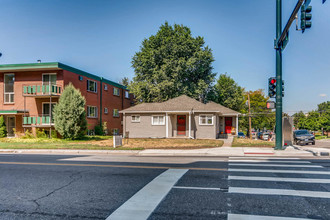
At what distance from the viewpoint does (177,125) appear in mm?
28297

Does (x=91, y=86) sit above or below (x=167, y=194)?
above

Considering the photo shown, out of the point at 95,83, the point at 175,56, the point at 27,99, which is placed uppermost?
the point at 175,56

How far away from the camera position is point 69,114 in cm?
2320

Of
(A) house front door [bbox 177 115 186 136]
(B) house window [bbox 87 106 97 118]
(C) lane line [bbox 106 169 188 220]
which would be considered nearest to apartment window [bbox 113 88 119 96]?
(B) house window [bbox 87 106 97 118]

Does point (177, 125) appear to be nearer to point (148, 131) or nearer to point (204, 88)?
point (148, 131)

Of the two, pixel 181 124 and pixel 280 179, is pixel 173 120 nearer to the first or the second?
pixel 181 124

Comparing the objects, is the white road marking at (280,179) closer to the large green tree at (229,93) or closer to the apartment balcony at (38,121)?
the apartment balcony at (38,121)

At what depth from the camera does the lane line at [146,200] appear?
4.37m

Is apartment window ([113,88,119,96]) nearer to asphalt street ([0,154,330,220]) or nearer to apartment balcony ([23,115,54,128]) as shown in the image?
apartment balcony ([23,115,54,128])

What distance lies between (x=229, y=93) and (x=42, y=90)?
30794 mm

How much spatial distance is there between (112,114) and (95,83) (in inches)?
223

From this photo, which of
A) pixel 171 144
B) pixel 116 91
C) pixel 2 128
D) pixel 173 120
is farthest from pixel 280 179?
pixel 116 91

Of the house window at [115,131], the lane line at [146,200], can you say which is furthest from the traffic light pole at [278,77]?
the house window at [115,131]

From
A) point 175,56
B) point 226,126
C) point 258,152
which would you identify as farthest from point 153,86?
point 258,152
